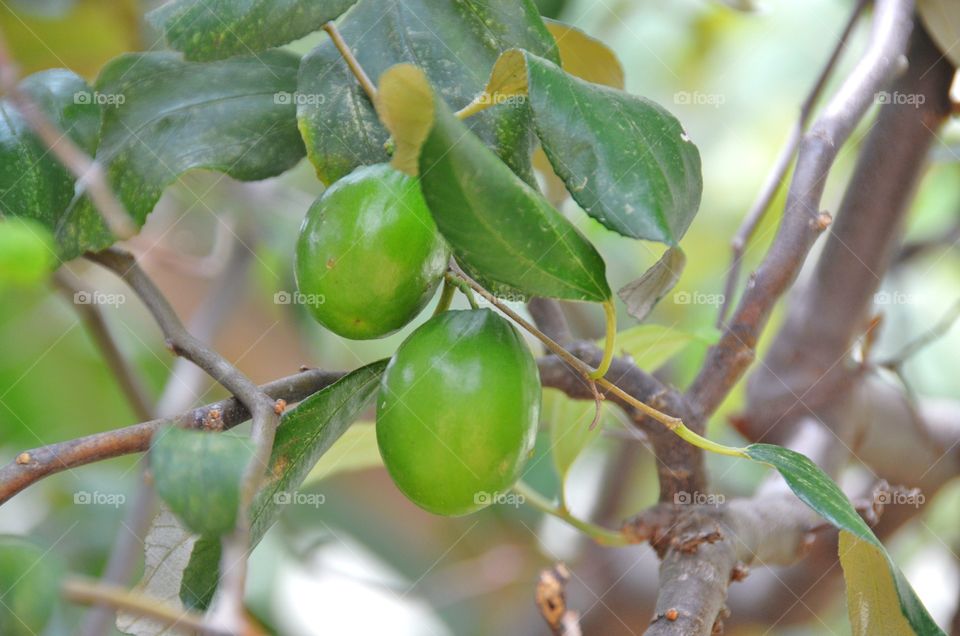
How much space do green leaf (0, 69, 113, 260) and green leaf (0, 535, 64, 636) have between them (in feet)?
0.78

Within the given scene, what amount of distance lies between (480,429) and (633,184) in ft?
0.53

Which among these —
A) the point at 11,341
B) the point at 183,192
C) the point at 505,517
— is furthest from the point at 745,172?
the point at 11,341

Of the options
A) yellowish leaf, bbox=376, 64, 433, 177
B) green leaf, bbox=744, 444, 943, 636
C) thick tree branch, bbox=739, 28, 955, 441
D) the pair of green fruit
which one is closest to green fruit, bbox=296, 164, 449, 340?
the pair of green fruit

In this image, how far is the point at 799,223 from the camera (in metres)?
0.71

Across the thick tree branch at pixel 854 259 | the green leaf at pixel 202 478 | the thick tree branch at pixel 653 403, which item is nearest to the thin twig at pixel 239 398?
the green leaf at pixel 202 478

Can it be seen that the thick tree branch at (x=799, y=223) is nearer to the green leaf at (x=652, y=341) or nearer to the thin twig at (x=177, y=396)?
the green leaf at (x=652, y=341)

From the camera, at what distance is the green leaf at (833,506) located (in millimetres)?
533

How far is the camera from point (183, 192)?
5.23ft

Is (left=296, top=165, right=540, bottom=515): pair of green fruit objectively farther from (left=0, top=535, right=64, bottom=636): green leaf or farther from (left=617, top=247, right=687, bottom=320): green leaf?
(left=0, top=535, right=64, bottom=636): green leaf

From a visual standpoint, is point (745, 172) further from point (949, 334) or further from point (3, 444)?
point (3, 444)

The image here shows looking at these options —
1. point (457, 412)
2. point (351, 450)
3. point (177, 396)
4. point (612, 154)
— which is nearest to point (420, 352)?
point (457, 412)

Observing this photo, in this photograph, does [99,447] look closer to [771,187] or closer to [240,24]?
[240,24]

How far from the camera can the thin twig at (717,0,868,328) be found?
3.03 feet

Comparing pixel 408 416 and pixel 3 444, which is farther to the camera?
pixel 3 444
